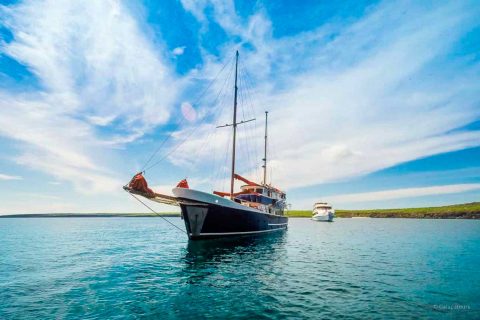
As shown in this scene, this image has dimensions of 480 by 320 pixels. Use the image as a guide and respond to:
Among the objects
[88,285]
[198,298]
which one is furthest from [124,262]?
[198,298]

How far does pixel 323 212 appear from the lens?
9550 cm

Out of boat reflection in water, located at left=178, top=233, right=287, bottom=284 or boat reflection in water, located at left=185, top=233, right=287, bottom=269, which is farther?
boat reflection in water, located at left=185, top=233, right=287, bottom=269

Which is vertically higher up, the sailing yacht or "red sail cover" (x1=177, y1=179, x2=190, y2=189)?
"red sail cover" (x1=177, y1=179, x2=190, y2=189)

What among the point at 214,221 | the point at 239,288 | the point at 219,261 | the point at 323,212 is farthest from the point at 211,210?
the point at 323,212

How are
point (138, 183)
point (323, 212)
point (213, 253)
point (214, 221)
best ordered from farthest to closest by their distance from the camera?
point (323, 212) → point (214, 221) → point (138, 183) → point (213, 253)

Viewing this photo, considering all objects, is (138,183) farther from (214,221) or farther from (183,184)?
(214,221)

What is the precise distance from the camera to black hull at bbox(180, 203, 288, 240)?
25.1 meters

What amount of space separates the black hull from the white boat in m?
72.3

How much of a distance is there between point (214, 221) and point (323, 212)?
79.0 meters

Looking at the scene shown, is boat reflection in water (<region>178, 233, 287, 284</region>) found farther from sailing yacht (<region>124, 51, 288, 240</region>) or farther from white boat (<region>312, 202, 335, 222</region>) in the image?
white boat (<region>312, 202, 335, 222</region>)

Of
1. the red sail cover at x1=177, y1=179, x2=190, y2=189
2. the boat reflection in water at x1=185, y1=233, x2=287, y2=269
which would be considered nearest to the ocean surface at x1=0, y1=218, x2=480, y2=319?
the boat reflection in water at x1=185, y1=233, x2=287, y2=269

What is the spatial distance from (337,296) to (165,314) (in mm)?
7231

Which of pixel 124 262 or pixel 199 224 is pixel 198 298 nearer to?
pixel 124 262

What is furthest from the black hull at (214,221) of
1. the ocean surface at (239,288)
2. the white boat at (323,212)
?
the white boat at (323,212)
